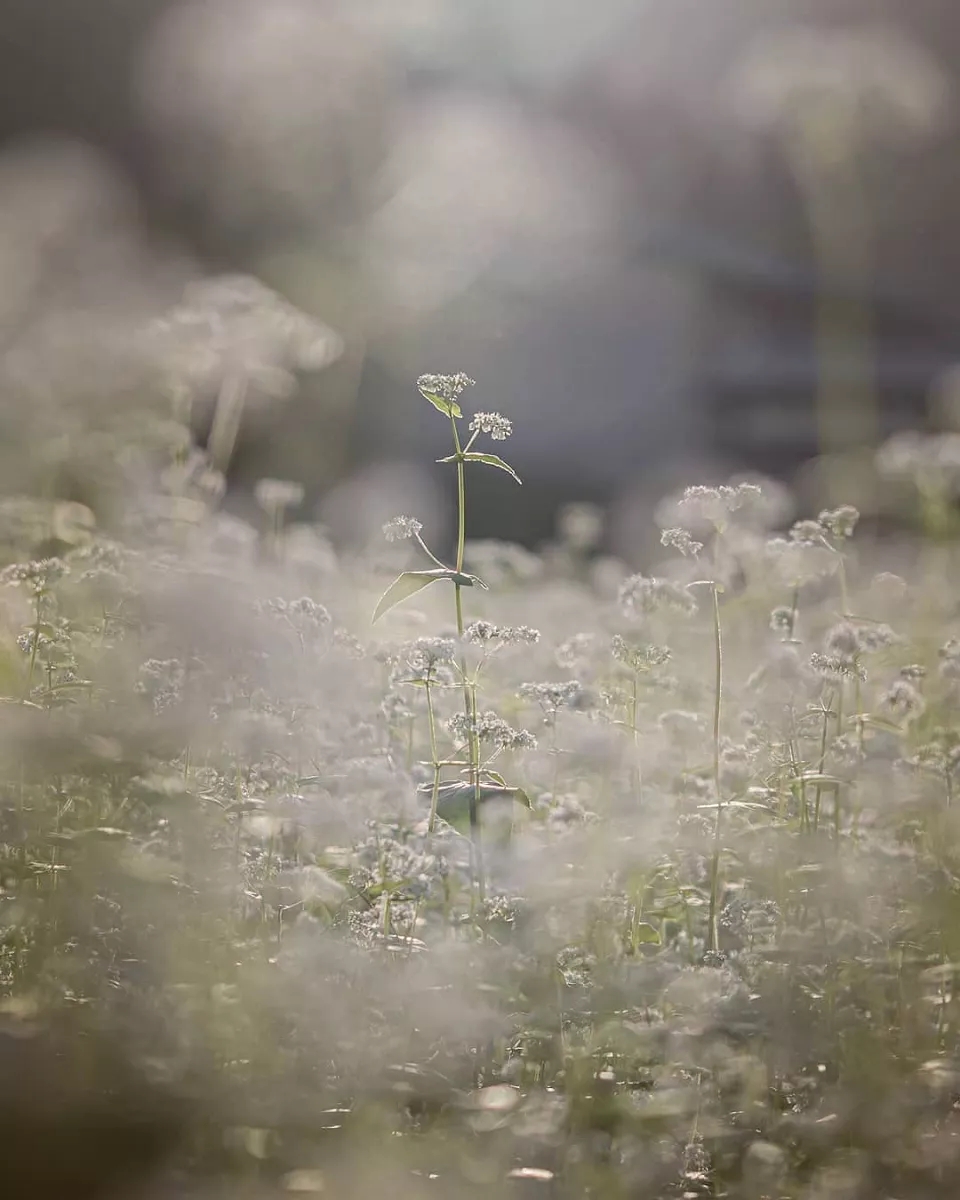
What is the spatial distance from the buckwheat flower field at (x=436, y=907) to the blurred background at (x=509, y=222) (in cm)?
140

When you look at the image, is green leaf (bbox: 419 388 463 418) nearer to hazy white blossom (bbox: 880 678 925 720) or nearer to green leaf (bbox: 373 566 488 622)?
green leaf (bbox: 373 566 488 622)

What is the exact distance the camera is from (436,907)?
1.55 meters

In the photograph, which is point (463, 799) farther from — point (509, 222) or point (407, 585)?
point (509, 222)

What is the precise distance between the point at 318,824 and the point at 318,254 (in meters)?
3.12

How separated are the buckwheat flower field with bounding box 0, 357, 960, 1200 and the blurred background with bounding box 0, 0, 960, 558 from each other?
1.40 metres

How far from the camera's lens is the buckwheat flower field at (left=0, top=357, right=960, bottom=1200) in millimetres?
1046

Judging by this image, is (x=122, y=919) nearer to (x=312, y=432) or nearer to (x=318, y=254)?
(x=312, y=432)

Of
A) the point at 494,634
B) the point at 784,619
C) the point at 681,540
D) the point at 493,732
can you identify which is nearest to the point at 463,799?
the point at 493,732

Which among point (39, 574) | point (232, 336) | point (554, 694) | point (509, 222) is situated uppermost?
point (509, 222)

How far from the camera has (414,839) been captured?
60.0 inches

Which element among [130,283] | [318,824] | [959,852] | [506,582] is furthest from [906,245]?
[318,824]

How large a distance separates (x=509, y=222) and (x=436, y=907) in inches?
105

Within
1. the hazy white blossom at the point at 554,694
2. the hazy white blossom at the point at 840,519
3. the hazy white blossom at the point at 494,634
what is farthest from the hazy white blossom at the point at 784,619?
the hazy white blossom at the point at 494,634

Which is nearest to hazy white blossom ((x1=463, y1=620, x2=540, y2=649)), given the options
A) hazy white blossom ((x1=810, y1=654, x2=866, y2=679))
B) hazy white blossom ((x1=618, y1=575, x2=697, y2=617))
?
hazy white blossom ((x1=618, y1=575, x2=697, y2=617))
